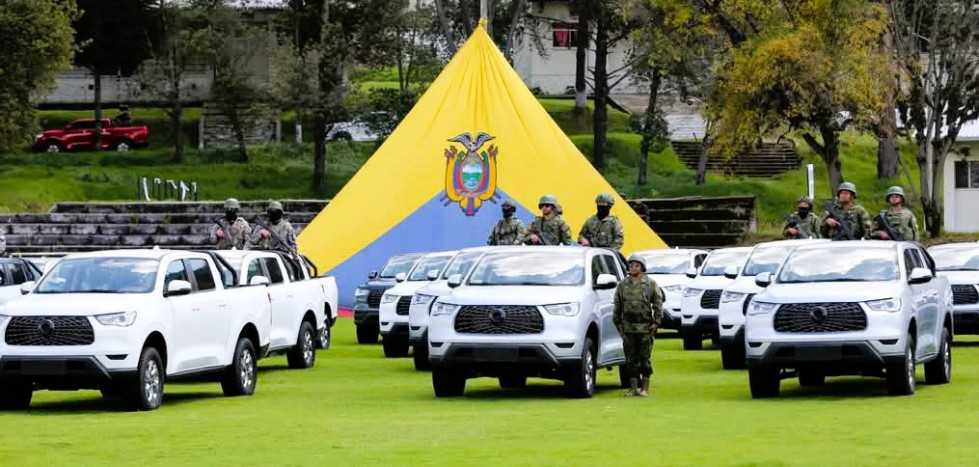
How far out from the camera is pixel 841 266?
2069cm

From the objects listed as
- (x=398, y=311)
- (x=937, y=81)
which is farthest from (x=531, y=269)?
(x=937, y=81)

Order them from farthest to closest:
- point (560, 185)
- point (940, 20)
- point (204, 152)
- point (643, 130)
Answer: point (204, 152) → point (643, 130) → point (940, 20) → point (560, 185)

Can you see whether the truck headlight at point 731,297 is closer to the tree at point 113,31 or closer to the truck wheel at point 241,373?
the truck wheel at point 241,373

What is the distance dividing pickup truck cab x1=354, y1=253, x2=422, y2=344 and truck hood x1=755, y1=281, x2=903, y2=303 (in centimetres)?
1124

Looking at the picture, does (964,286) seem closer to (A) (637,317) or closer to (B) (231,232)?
(A) (637,317)

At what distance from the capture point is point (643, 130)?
65.7m

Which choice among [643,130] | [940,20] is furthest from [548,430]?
[643,130]

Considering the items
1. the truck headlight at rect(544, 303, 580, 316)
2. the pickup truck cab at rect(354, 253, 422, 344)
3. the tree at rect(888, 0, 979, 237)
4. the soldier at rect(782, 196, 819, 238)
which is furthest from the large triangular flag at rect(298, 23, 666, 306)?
the truck headlight at rect(544, 303, 580, 316)

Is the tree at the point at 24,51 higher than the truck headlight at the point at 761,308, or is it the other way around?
the tree at the point at 24,51

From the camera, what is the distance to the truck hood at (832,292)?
19.7 metres

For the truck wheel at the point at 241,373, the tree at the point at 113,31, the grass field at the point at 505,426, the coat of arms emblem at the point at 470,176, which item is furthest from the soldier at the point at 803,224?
the tree at the point at 113,31

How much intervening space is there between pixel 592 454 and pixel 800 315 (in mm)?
5663

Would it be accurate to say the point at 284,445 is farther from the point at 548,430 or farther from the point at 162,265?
the point at 162,265

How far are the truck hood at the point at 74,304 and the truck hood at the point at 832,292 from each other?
21.6 ft
